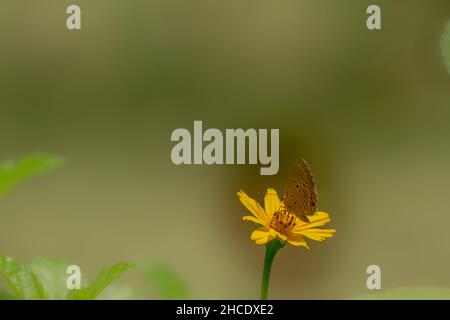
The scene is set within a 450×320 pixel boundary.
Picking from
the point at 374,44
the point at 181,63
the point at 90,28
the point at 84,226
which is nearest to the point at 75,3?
the point at 90,28

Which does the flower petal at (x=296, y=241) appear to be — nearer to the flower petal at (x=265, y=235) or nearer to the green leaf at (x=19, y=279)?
the flower petal at (x=265, y=235)

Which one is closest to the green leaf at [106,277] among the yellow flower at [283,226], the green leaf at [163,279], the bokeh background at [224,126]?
the green leaf at [163,279]

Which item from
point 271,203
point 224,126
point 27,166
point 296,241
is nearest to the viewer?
point 27,166

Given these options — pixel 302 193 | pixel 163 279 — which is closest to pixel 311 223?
pixel 302 193

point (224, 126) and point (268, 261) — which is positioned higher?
point (224, 126)

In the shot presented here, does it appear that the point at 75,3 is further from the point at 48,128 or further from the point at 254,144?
the point at 254,144

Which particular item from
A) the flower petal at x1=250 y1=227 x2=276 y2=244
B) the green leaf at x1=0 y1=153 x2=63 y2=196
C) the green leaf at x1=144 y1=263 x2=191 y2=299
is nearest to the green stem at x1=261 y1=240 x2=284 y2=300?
the flower petal at x1=250 y1=227 x2=276 y2=244

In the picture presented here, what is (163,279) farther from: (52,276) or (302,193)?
(302,193)
